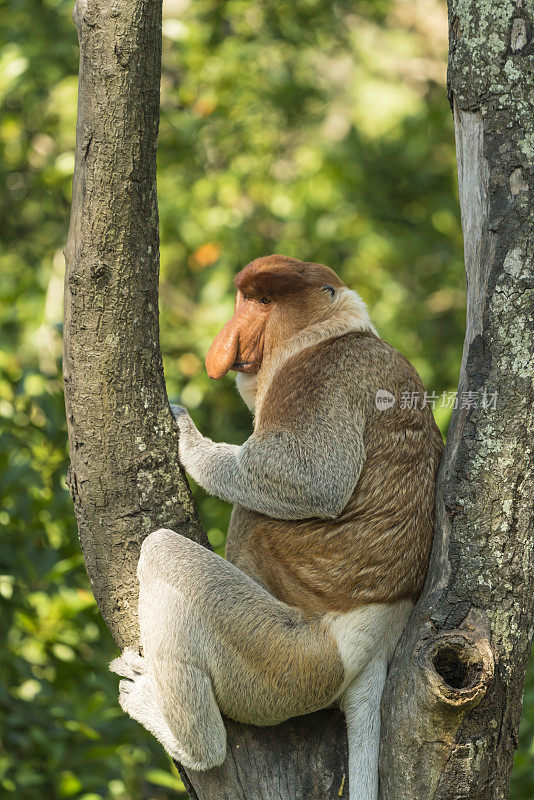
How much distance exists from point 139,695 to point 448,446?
4.22ft

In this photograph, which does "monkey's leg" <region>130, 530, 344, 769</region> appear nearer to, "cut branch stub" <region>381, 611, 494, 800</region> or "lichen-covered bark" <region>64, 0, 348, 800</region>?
"lichen-covered bark" <region>64, 0, 348, 800</region>

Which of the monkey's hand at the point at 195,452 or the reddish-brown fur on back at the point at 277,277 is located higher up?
the reddish-brown fur on back at the point at 277,277

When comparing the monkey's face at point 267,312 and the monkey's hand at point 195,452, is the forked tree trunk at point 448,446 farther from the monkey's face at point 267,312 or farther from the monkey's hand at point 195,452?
the monkey's face at point 267,312

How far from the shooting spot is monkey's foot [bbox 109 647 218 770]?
2672mm

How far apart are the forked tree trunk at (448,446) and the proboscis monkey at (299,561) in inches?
5.2

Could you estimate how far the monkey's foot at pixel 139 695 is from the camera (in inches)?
105

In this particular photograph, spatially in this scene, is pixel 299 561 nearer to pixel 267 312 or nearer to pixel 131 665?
pixel 131 665

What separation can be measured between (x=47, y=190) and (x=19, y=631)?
366 cm

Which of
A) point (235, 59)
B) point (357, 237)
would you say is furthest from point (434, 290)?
point (235, 59)

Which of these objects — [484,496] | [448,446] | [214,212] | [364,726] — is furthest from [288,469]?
[214,212]

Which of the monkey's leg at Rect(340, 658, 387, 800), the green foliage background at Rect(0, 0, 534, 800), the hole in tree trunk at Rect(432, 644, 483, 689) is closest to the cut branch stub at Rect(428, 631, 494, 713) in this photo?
the hole in tree trunk at Rect(432, 644, 483, 689)
